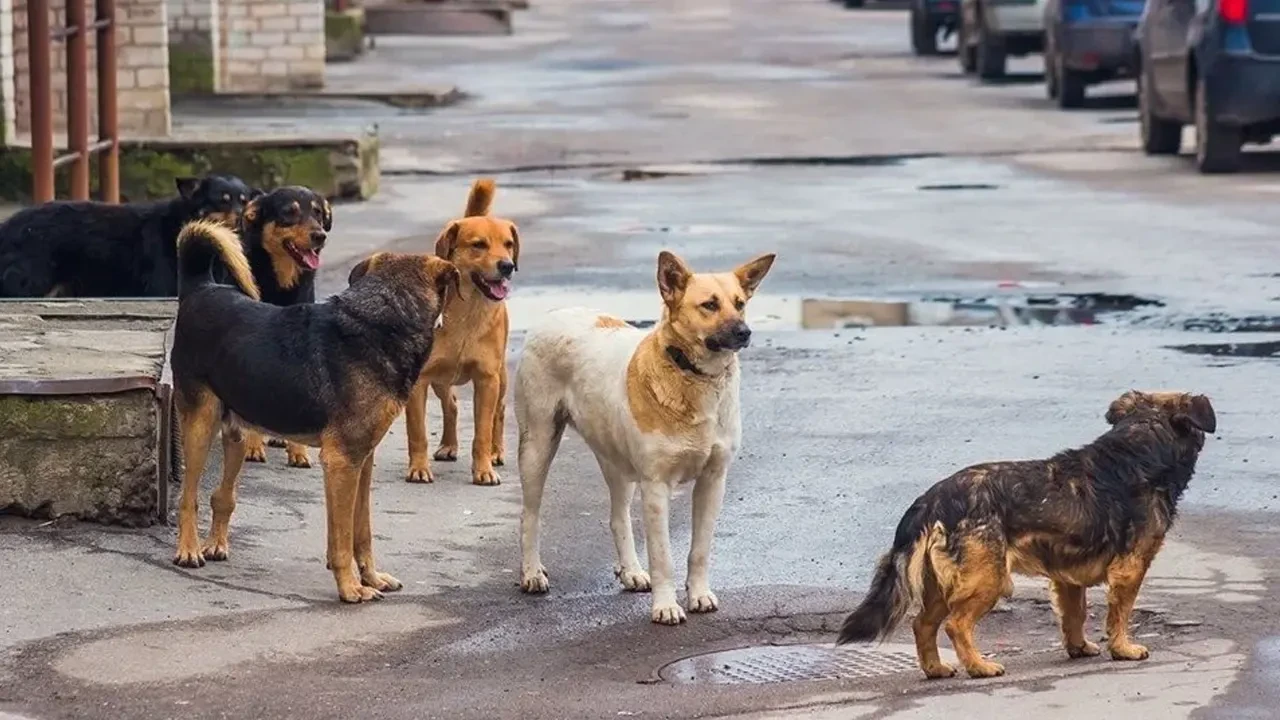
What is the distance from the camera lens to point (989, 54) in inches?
1305

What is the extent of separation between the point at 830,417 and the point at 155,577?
3.68 m

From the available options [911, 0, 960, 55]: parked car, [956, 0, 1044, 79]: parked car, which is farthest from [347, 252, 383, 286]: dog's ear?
[911, 0, 960, 55]: parked car

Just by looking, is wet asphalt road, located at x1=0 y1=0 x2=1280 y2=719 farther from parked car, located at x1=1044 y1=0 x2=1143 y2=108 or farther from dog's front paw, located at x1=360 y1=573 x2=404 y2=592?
parked car, located at x1=1044 y1=0 x2=1143 y2=108

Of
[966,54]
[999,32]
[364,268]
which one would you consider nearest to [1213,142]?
[999,32]

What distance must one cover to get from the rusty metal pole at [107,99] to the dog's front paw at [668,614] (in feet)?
30.5

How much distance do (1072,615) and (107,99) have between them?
10.6m

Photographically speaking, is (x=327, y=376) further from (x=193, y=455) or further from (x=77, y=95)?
(x=77, y=95)

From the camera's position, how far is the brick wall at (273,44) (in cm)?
2961

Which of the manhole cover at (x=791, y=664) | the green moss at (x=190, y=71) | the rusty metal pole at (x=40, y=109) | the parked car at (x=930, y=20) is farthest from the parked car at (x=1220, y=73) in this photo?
the parked car at (x=930, y=20)

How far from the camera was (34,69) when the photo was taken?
1488cm

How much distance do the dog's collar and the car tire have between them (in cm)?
3121

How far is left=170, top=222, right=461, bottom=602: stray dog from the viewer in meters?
8.00

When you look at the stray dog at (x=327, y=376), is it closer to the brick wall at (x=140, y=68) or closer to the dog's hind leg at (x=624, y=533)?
the dog's hind leg at (x=624, y=533)

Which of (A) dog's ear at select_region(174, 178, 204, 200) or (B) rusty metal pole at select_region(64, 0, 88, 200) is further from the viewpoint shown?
(B) rusty metal pole at select_region(64, 0, 88, 200)
